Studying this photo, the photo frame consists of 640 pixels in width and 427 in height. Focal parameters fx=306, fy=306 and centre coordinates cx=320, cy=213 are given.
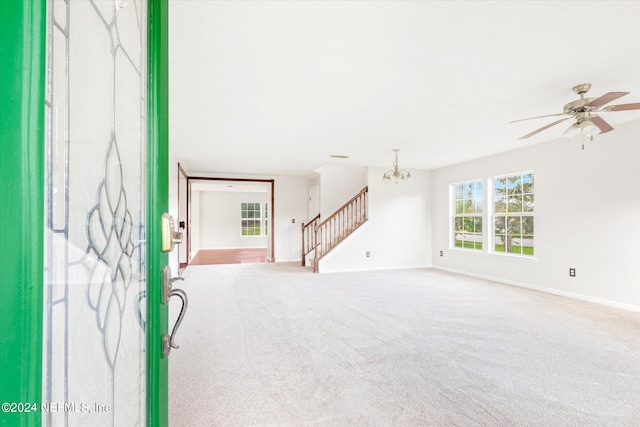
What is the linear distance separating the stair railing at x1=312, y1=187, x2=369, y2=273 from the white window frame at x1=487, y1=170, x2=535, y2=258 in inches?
104

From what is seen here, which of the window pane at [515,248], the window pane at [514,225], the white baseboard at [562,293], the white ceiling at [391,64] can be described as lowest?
the white baseboard at [562,293]

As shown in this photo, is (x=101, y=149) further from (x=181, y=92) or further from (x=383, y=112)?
(x=383, y=112)

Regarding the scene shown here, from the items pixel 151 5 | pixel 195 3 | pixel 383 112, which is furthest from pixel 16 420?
pixel 383 112

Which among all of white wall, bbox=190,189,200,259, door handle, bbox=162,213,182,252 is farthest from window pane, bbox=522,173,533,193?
white wall, bbox=190,189,200,259

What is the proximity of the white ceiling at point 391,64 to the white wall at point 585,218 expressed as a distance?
1.77 feet

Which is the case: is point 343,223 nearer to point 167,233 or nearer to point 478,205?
point 478,205

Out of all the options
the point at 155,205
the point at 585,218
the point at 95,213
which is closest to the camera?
the point at 95,213

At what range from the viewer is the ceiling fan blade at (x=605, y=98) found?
89.3 inches

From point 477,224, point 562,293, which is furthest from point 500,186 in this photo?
point 562,293

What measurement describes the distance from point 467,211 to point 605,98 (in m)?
4.44

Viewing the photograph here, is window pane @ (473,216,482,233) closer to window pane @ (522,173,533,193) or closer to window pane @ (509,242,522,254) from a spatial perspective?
window pane @ (509,242,522,254)

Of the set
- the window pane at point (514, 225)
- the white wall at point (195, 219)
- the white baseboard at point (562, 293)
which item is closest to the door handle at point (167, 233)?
the white baseboard at point (562, 293)

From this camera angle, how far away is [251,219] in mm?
12344

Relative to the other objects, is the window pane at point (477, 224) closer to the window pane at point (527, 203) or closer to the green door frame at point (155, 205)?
the window pane at point (527, 203)
